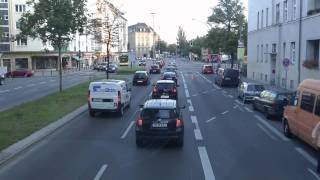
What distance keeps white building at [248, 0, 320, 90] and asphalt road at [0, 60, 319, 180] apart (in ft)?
54.1

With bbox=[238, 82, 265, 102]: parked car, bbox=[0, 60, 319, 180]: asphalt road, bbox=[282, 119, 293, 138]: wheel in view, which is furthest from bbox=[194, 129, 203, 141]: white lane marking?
bbox=[238, 82, 265, 102]: parked car

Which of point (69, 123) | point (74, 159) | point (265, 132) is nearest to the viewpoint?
point (74, 159)

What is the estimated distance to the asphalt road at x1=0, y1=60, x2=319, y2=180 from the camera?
12547 millimetres

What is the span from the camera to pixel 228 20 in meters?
81.0

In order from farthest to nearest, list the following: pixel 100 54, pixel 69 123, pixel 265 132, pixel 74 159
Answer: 1. pixel 100 54
2. pixel 69 123
3. pixel 265 132
4. pixel 74 159

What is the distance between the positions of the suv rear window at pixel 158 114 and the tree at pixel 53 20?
1928 cm

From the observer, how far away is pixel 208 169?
13062 mm

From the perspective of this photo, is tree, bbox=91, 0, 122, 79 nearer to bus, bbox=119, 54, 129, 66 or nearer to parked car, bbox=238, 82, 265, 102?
parked car, bbox=238, 82, 265, 102

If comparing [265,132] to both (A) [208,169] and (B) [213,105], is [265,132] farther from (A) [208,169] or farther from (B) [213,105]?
(B) [213,105]

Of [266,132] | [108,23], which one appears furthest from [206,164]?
[108,23]

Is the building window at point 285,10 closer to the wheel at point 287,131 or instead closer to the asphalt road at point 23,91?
the asphalt road at point 23,91

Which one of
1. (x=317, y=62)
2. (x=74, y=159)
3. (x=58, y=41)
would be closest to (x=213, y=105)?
(x=317, y=62)

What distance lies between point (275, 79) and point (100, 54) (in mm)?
83809

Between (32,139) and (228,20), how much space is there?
6643 cm
